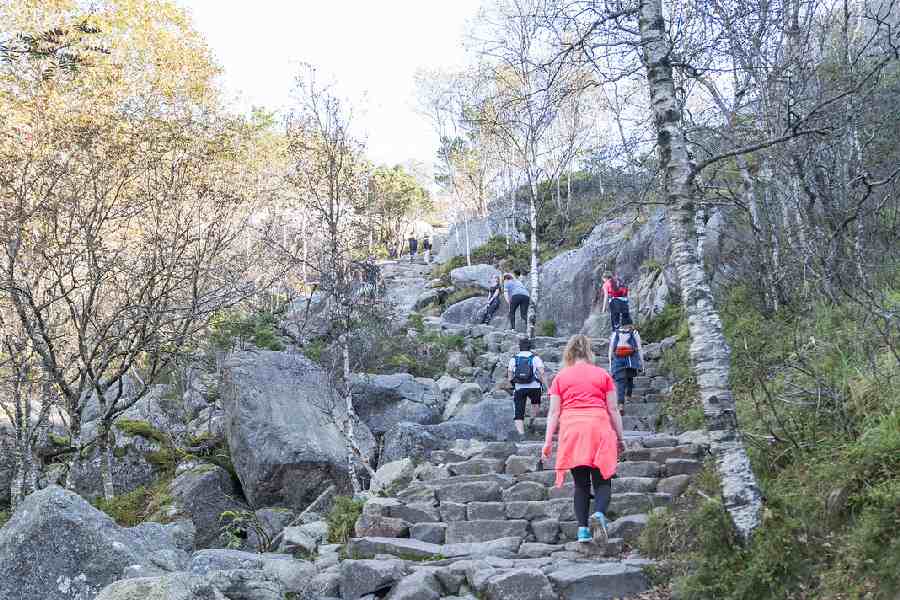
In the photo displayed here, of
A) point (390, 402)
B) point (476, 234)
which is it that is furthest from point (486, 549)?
point (476, 234)

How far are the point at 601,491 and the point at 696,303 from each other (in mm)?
1934

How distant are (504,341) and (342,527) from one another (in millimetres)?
11179

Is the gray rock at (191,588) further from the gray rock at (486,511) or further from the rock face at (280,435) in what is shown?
the rock face at (280,435)

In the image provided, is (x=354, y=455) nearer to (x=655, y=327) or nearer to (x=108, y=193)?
(x=108, y=193)

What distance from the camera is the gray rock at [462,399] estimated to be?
1411 centimetres

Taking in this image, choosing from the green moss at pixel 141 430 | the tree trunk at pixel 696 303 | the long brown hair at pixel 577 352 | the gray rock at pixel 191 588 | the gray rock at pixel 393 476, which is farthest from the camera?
the green moss at pixel 141 430

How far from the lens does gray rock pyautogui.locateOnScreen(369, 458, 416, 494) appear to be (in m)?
9.84

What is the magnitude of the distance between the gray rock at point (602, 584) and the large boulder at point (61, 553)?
3.56 meters

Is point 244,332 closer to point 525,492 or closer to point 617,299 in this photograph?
point 617,299

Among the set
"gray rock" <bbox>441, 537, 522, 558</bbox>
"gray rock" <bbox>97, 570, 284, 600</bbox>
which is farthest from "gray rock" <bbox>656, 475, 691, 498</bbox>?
"gray rock" <bbox>97, 570, 284, 600</bbox>

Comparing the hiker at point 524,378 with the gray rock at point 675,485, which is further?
the hiker at point 524,378

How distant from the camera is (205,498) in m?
11.8

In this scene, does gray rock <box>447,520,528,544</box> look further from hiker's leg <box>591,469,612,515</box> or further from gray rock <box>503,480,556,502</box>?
hiker's leg <box>591,469,612,515</box>

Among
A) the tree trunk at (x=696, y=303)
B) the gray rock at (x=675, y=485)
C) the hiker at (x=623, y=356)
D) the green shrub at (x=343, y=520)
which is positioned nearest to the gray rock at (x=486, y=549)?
the green shrub at (x=343, y=520)
